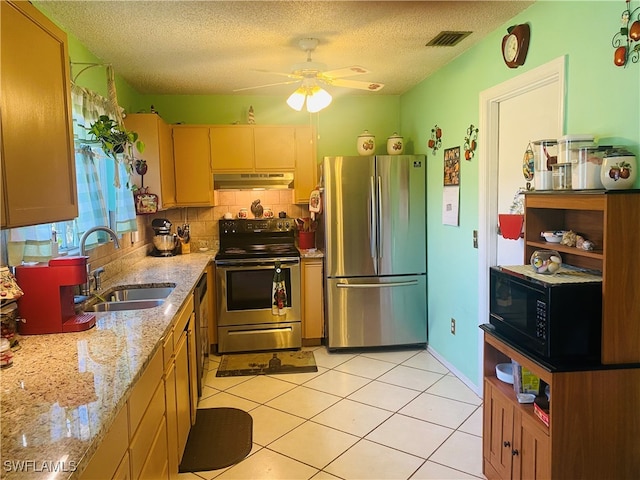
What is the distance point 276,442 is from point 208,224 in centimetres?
259

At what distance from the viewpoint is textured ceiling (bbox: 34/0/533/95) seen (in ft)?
8.07

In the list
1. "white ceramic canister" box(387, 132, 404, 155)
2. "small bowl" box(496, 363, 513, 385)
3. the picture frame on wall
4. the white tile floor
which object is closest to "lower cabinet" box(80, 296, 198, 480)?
the white tile floor

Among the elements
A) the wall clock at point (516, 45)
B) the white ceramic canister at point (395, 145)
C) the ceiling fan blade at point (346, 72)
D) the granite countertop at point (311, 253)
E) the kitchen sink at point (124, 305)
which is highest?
the wall clock at point (516, 45)

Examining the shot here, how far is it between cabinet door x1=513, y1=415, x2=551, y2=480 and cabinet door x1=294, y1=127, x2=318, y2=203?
9.86 feet

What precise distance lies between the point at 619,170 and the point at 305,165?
3071mm

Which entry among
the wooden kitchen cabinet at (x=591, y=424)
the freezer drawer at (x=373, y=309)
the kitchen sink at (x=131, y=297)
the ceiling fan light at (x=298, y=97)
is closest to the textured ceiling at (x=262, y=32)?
the ceiling fan light at (x=298, y=97)

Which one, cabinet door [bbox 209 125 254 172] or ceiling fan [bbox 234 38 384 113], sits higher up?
ceiling fan [bbox 234 38 384 113]

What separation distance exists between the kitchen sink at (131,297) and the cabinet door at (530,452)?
1.84 m

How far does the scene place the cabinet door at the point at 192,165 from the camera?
435cm

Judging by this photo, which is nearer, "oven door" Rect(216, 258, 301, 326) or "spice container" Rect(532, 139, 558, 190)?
"spice container" Rect(532, 139, 558, 190)

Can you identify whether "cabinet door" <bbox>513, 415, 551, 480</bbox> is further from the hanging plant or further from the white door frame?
the hanging plant

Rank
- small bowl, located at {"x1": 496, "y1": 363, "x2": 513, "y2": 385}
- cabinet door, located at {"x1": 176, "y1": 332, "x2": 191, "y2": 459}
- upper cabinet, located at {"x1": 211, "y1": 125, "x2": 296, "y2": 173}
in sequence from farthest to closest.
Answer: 1. upper cabinet, located at {"x1": 211, "y1": 125, "x2": 296, "y2": 173}
2. cabinet door, located at {"x1": 176, "y1": 332, "x2": 191, "y2": 459}
3. small bowl, located at {"x1": 496, "y1": 363, "x2": 513, "y2": 385}

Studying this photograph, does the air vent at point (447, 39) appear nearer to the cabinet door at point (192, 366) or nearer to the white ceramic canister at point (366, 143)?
the white ceramic canister at point (366, 143)

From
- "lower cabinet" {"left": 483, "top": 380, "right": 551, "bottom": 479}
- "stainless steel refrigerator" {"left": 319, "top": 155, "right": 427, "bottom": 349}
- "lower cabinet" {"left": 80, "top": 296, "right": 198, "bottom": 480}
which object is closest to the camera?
"lower cabinet" {"left": 80, "top": 296, "right": 198, "bottom": 480}
